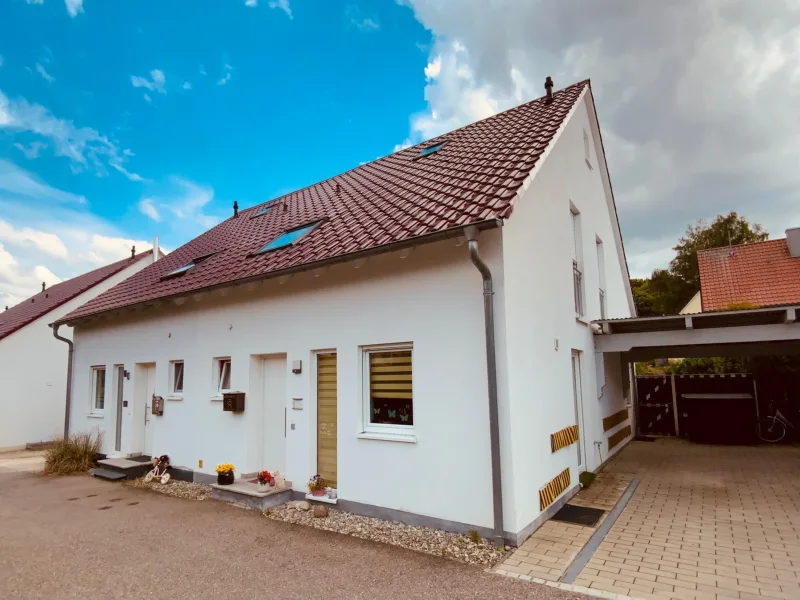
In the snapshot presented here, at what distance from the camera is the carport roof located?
7.44 metres

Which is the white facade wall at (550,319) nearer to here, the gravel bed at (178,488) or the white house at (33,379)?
the gravel bed at (178,488)

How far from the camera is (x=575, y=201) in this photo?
29.0 feet

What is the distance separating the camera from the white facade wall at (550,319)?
5.32 meters

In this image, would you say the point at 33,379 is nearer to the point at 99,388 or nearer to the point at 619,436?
the point at 99,388

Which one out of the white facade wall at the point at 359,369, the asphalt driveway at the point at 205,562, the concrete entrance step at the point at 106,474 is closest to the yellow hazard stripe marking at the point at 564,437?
the white facade wall at the point at 359,369

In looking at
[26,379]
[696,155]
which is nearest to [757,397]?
[696,155]

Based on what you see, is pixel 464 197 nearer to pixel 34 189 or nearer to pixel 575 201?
pixel 575 201

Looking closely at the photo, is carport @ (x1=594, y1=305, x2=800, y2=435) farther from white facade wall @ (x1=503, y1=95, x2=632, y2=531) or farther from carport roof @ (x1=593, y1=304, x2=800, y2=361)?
white facade wall @ (x1=503, y1=95, x2=632, y2=531)

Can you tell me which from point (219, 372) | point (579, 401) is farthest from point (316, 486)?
point (579, 401)

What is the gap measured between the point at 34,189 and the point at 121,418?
9.87 metres

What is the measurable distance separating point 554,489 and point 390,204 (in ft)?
16.3

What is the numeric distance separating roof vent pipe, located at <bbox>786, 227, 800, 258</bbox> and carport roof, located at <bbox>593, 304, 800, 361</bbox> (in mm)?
12113

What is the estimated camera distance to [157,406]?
31.6 feet

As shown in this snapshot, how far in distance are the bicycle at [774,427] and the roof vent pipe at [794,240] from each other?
31.6 ft
